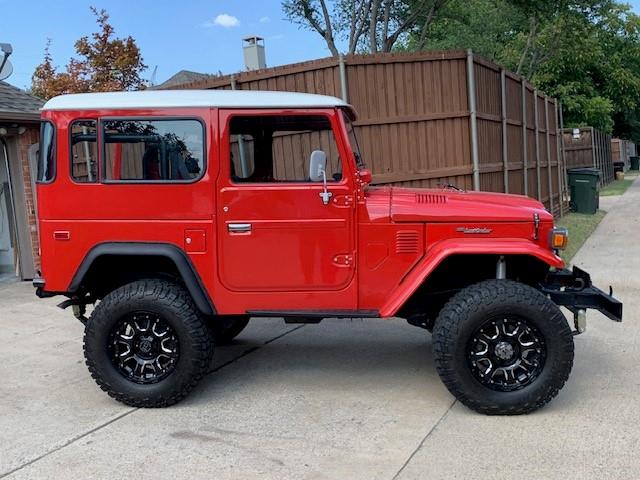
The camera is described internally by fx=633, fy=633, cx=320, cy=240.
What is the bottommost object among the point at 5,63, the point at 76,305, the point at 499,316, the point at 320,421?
the point at 320,421

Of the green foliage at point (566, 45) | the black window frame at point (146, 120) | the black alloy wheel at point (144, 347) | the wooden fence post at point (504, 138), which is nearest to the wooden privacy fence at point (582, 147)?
the green foliage at point (566, 45)

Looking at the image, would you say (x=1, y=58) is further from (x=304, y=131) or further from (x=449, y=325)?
(x=449, y=325)

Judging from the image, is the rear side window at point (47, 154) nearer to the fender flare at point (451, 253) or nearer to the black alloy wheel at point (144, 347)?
the black alloy wheel at point (144, 347)

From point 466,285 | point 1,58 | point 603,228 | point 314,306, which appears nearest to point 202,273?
point 314,306

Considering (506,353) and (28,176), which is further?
(28,176)

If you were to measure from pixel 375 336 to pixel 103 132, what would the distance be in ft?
10.8

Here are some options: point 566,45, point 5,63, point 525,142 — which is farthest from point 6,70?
point 566,45

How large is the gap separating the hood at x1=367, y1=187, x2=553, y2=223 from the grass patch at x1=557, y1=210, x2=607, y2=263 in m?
5.85

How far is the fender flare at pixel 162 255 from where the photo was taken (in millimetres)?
4496

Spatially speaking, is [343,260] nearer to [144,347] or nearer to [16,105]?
[144,347]

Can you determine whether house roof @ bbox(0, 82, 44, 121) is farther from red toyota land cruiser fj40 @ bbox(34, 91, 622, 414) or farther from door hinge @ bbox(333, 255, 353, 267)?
door hinge @ bbox(333, 255, 353, 267)

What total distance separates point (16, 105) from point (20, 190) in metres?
1.34

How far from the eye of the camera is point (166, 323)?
4586 millimetres

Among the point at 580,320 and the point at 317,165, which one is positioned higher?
the point at 317,165
